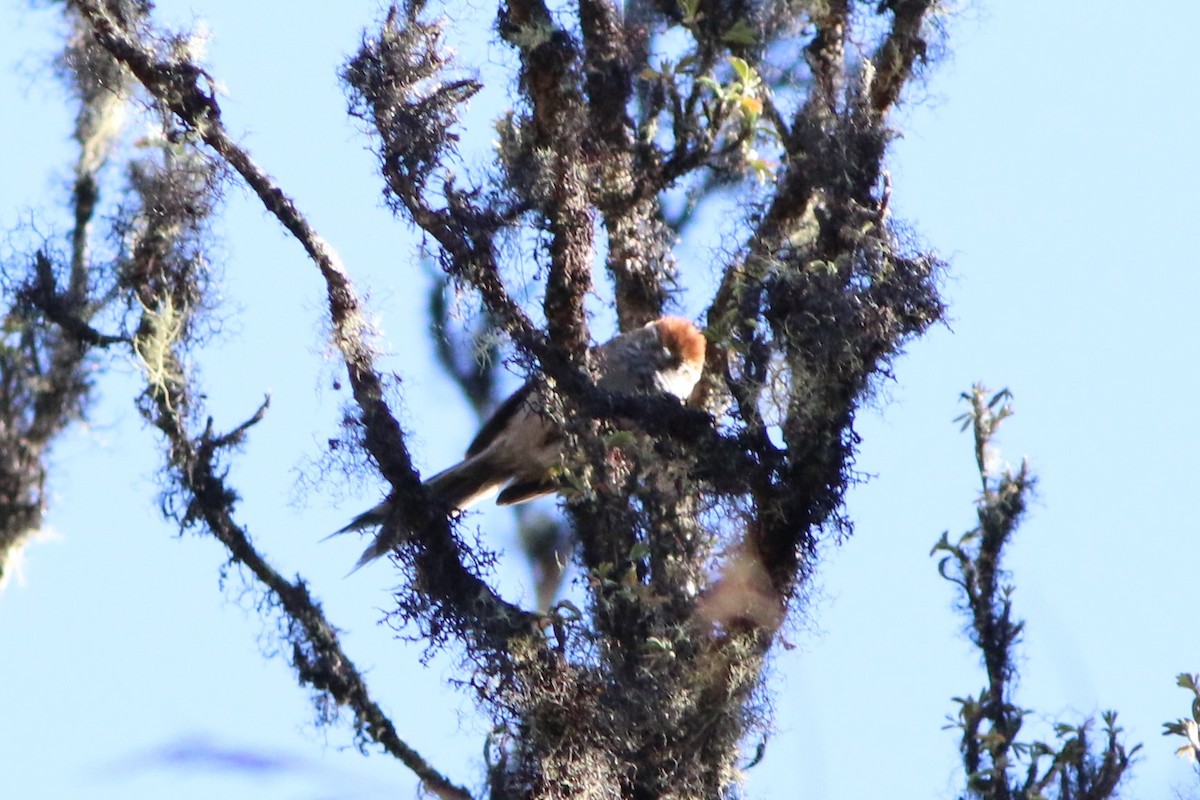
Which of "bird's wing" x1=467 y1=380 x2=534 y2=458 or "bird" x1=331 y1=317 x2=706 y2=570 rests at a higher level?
"bird's wing" x1=467 y1=380 x2=534 y2=458

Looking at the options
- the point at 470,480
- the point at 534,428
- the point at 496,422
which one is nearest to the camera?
the point at 534,428

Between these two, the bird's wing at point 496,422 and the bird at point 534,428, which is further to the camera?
the bird's wing at point 496,422

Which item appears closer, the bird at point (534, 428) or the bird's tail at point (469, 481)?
A: the bird at point (534, 428)

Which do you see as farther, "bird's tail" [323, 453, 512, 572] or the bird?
"bird's tail" [323, 453, 512, 572]

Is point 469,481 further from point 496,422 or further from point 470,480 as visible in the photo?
point 496,422

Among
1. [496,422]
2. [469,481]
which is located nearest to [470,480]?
[469,481]

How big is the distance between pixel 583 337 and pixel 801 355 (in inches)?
19.5

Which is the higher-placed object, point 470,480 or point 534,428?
point 470,480

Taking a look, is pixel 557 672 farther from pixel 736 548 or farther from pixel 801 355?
pixel 801 355

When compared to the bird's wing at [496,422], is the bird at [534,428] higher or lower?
lower

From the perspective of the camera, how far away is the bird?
120 inches

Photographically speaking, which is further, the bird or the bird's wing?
the bird's wing

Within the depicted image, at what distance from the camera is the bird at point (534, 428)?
3.04m

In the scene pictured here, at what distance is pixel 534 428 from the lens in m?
3.88
